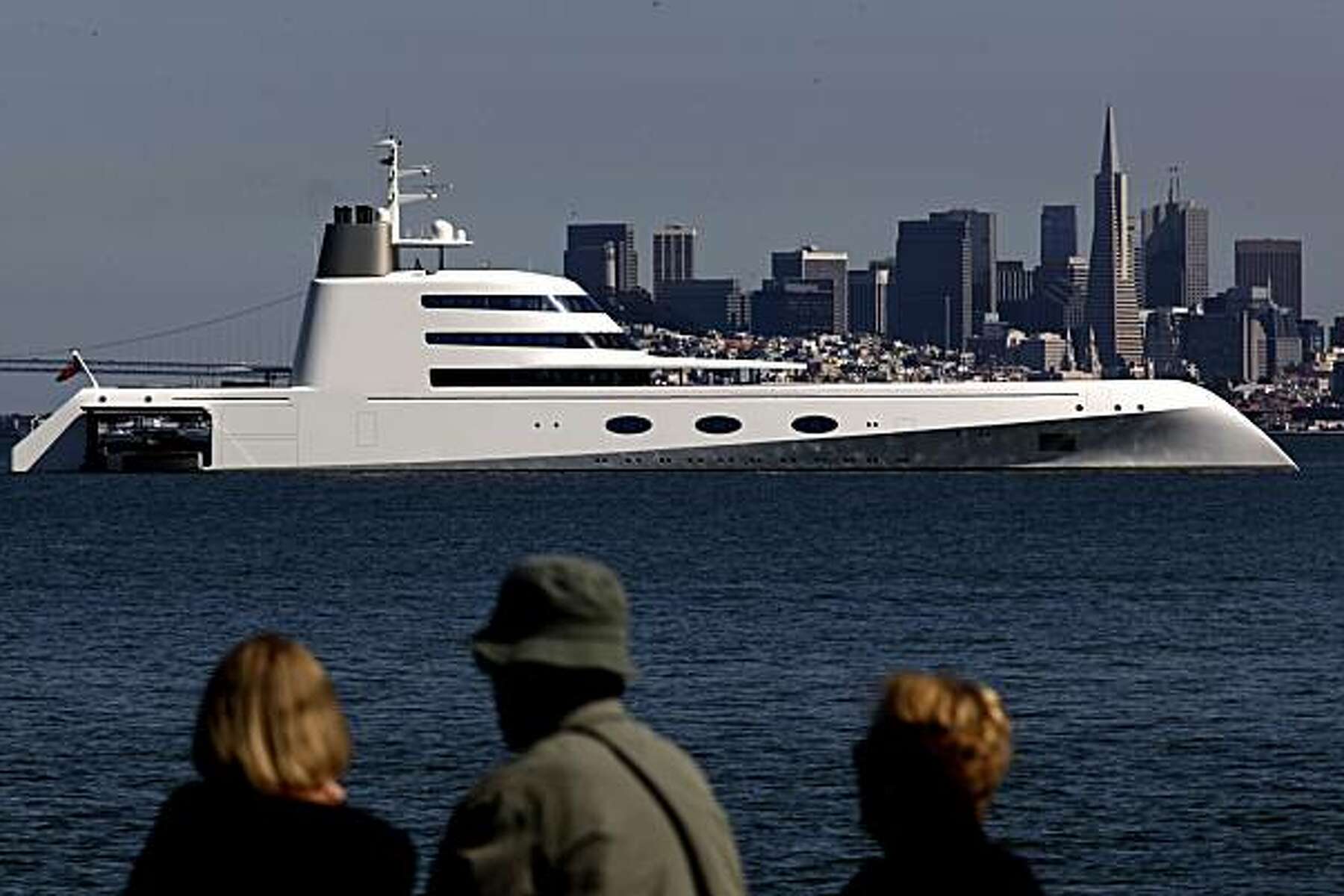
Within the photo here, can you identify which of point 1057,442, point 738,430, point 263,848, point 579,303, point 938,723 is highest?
point 938,723

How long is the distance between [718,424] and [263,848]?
69101 mm

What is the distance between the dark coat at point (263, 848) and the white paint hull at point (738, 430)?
226ft

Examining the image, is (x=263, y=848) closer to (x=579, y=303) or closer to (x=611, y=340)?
(x=579, y=303)

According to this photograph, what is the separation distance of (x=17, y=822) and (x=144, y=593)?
2317 centimetres

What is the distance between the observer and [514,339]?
248ft

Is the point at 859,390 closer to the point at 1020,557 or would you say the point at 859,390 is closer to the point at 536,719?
the point at 1020,557

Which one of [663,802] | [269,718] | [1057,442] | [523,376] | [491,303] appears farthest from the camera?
[523,376]

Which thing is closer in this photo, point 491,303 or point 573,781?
point 573,781

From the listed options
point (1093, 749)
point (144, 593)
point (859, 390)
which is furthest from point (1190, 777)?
point (859, 390)

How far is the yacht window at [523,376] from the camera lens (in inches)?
2965

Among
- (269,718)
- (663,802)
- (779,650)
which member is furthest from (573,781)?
(779,650)

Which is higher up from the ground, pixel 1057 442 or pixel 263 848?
pixel 263 848

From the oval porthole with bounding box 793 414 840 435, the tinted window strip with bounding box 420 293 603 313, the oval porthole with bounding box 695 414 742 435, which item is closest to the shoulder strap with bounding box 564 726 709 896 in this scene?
the oval porthole with bounding box 695 414 742 435

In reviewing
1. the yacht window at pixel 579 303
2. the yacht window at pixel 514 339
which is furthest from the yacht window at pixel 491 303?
the yacht window at pixel 514 339
